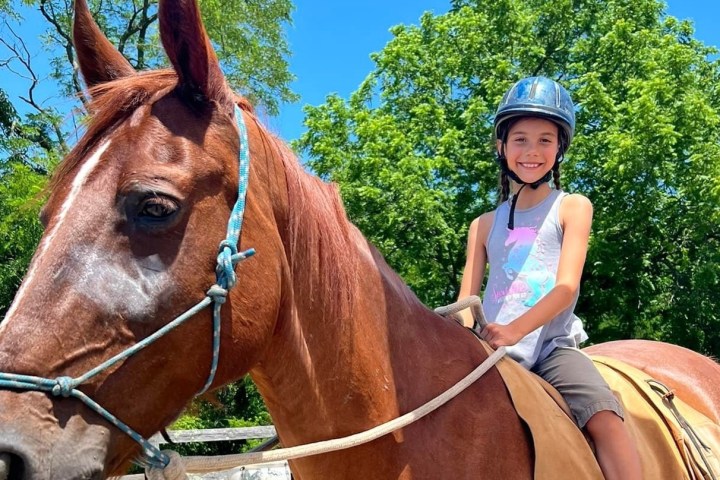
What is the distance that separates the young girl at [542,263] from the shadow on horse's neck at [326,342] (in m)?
0.55

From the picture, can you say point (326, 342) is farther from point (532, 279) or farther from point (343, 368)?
point (532, 279)

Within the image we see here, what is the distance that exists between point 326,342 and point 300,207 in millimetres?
426

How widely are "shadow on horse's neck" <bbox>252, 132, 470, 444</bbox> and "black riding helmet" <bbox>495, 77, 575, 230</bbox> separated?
3.33 ft

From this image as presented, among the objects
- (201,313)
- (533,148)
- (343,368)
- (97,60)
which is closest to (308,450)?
(343,368)

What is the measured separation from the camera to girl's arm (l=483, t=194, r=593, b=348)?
2.32 metres

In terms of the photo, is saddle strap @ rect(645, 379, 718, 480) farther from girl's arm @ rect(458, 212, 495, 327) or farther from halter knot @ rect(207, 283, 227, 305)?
halter knot @ rect(207, 283, 227, 305)

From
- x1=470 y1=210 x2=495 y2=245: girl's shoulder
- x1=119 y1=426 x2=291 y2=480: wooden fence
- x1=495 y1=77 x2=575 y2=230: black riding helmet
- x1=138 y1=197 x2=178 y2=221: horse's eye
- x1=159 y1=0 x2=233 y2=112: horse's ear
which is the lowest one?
x1=119 y1=426 x2=291 y2=480: wooden fence

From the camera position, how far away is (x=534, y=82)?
2799 mm

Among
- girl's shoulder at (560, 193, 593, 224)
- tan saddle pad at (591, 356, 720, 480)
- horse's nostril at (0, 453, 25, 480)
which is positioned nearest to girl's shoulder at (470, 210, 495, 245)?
girl's shoulder at (560, 193, 593, 224)

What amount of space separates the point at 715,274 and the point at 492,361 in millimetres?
11548

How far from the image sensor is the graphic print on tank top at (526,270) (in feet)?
8.45

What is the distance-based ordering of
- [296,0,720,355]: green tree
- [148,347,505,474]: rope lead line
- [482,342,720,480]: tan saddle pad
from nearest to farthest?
[148,347,505,474]: rope lead line
[482,342,720,480]: tan saddle pad
[296,0,720,355]: green tree

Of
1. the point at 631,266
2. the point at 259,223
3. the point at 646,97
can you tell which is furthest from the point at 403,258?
the point at 259,223

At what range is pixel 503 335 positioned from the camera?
234cm
